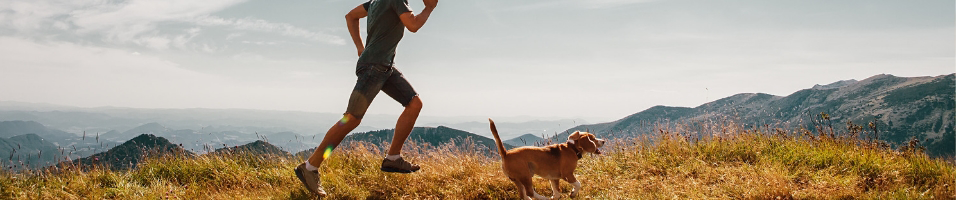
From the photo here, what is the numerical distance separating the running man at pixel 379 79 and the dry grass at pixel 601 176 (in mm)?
465

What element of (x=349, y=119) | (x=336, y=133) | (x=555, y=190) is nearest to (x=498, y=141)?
(x=555, y=190)

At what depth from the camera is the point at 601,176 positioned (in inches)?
214

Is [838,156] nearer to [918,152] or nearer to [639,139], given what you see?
[918,152]

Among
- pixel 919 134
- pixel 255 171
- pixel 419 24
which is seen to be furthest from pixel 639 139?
pixel 919 134

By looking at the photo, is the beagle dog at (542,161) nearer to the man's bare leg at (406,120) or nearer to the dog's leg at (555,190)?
the dog's leg at (555,190)

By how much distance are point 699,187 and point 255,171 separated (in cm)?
472

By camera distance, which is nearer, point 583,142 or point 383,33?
point 383,33

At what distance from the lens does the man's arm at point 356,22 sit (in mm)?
4531

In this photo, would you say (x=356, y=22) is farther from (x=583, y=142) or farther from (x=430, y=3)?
(x=583, y=142)

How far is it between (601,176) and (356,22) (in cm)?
308

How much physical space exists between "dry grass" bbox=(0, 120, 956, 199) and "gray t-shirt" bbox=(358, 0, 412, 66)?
1.22 metres

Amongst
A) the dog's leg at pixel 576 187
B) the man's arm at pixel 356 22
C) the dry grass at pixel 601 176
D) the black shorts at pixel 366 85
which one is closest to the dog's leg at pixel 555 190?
the dog's leg at pixel 576 187

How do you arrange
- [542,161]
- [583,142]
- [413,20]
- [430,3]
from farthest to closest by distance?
[583,142] → [542,161] → [430,3] → [413,20]

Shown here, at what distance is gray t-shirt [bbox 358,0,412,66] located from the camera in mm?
4016
